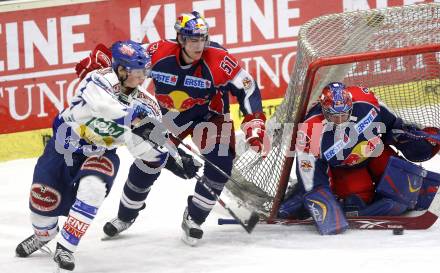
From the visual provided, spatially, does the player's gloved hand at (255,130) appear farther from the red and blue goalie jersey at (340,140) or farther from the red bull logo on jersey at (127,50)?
the red bull logo on jersey at (127,50)

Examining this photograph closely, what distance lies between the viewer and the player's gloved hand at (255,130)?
18.7ft

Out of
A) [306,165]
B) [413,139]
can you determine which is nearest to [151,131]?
[306,165]

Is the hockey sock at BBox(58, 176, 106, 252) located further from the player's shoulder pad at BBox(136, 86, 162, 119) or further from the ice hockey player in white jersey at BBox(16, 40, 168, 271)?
the player's shoulder pad at BBox(136, 86, 162, 119)

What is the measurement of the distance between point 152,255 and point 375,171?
1.28 meters

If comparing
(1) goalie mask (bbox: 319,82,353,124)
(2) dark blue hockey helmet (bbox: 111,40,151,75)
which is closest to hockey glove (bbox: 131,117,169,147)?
(2) dark blue hockey helmet (bbox: 111,40,151,75)

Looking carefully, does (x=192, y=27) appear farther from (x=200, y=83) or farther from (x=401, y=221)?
(x=401, y=221)

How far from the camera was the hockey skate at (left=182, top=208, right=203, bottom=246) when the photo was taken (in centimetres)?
582

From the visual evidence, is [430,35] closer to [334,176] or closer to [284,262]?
[334,176]

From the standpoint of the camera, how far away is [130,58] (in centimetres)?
530

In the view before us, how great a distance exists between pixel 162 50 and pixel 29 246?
3.72 feet

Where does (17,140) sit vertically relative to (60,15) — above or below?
below

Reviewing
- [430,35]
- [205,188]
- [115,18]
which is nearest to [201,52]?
[205,188]

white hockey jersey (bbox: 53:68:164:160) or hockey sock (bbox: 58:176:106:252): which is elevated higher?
white hockey jersey (bbox: 53:68:164:160)

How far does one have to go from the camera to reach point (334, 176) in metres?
6.18
